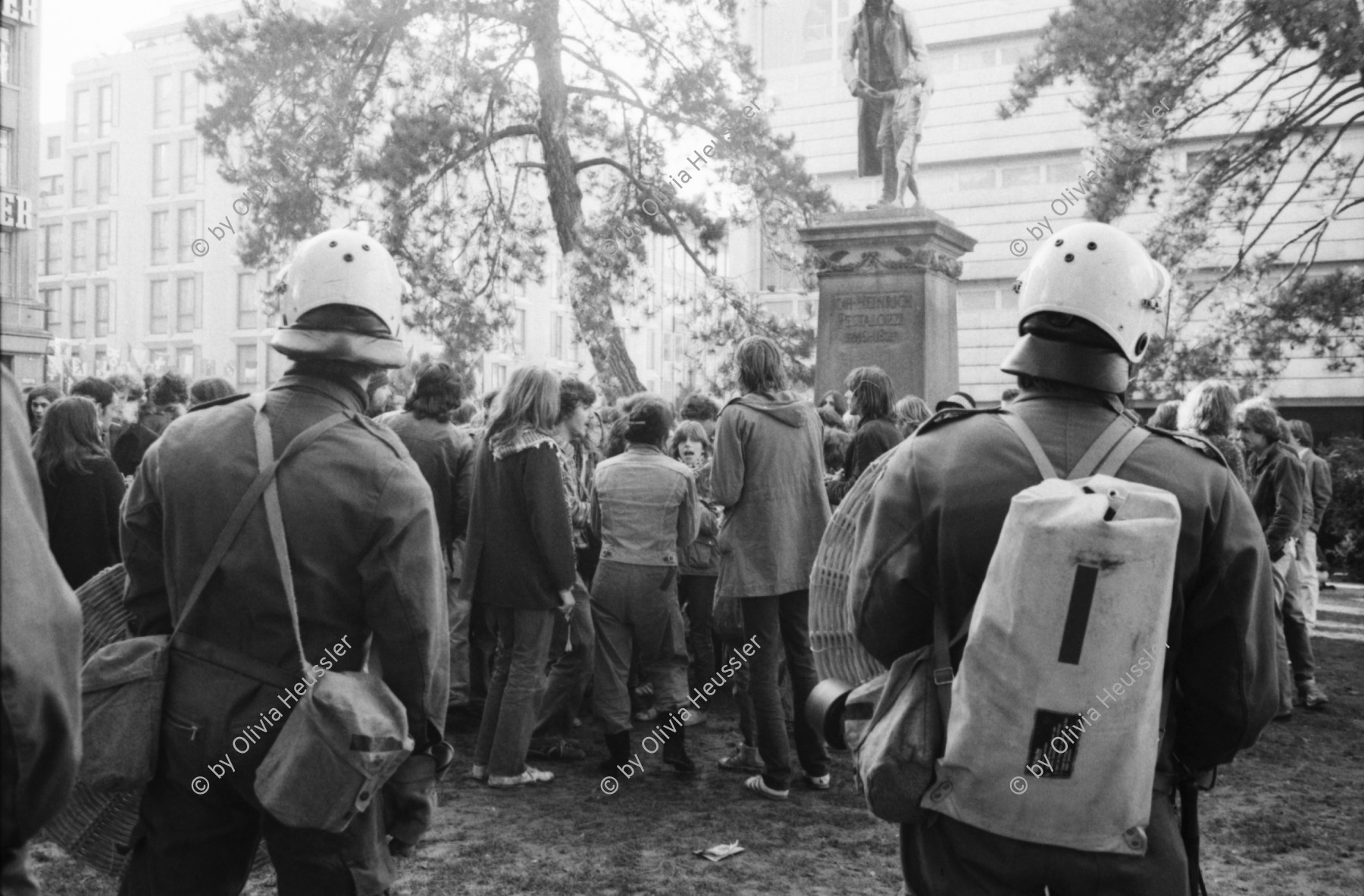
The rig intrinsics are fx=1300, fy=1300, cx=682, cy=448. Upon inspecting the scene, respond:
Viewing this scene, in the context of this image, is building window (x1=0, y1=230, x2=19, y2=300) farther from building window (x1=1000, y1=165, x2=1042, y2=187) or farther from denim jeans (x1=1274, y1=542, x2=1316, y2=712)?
denim jeans (x1=1274, y1=542, x2=1316, y2=712)

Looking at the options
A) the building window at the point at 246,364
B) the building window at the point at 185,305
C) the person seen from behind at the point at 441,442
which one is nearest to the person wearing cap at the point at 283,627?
the person seen from behind at the point at 441,442

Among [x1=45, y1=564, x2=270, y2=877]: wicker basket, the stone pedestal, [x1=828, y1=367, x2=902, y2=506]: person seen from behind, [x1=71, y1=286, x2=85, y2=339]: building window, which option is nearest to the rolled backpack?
[x1=45, y1=564, x2=270, y2=877]: wicker basket

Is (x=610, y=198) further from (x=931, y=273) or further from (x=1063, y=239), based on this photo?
(x=1063, y=239)

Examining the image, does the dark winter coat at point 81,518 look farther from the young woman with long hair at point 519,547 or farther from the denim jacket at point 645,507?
the denim jacket at point 645,507

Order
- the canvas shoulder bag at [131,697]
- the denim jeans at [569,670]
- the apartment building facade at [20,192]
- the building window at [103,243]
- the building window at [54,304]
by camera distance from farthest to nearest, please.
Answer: the building window at [54,304] → the building window at [103,243] → the apartment building facade at [20,192] → the denim jeans at [569,670] → the canvas shoulder bag at [131,697]

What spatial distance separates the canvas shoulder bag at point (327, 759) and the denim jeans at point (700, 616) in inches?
181

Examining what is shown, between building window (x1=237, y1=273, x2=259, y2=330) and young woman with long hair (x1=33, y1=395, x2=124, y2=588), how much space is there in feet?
164

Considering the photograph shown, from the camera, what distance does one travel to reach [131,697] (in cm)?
263

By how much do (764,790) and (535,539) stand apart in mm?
1546

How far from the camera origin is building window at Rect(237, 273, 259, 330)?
176 feet

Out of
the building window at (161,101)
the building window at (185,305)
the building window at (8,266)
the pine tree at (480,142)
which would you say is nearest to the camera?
the pine tree at (480,142)

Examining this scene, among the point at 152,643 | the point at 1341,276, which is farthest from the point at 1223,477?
the point at 1341,276

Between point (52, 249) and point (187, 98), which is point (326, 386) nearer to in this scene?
point (187, 98)

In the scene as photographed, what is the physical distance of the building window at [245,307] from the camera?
5366 cm
